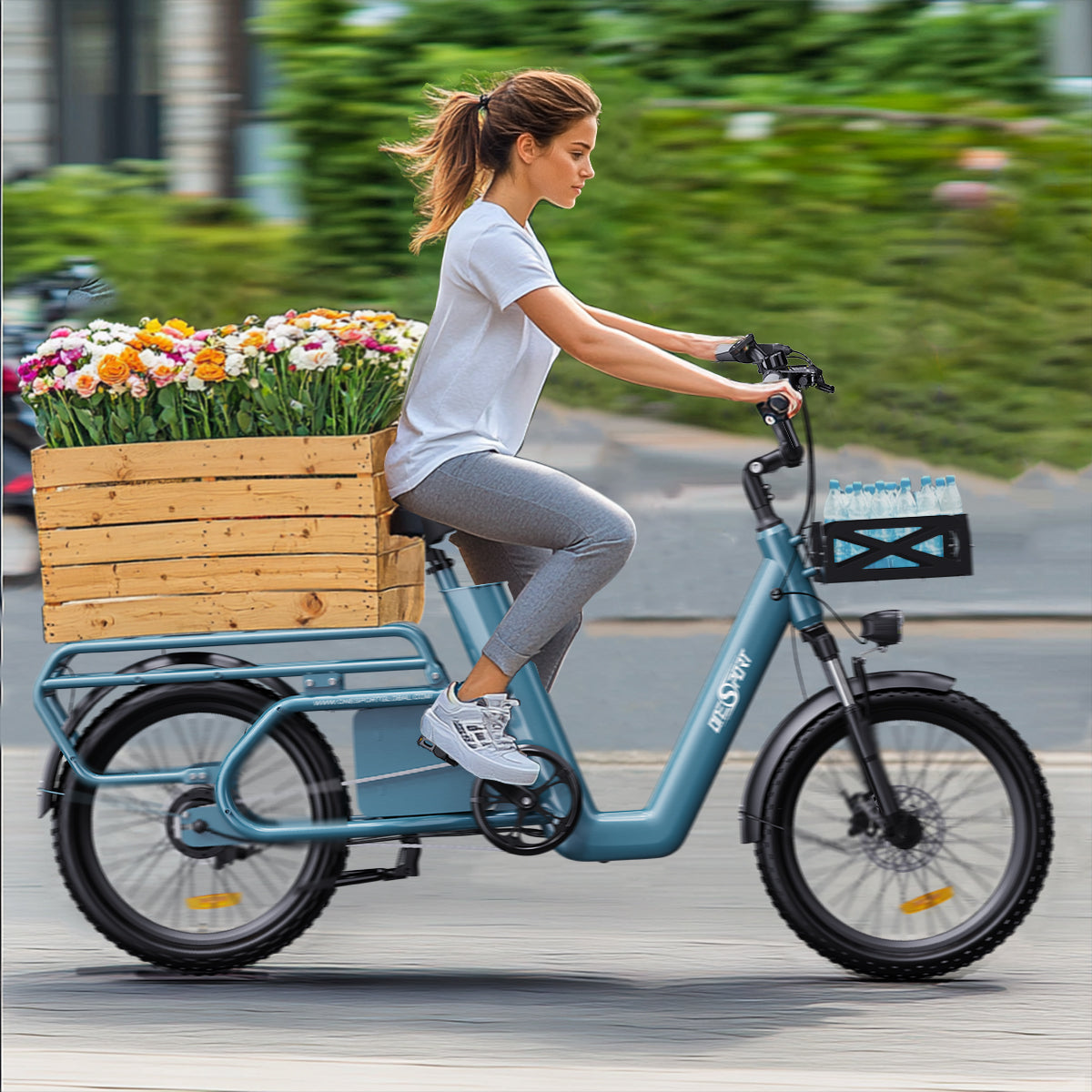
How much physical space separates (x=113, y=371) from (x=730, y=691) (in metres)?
1.55

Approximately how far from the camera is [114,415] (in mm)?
4027

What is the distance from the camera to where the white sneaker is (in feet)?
12.6

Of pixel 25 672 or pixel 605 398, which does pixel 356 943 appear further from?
pixel 605 398

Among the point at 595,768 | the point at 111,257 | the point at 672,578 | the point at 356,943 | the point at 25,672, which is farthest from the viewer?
the point at 111,257

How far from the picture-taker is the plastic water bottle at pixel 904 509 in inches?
149

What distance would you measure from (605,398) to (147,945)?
17.3ft

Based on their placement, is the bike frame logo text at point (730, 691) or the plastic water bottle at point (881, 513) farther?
the bike frame logo text at point (730, 691)

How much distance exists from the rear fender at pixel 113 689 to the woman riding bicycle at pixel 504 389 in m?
0.43

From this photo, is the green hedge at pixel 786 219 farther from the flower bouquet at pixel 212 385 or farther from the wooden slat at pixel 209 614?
the wooden slat at pixel 209 614

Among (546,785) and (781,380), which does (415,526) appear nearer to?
(546,785)

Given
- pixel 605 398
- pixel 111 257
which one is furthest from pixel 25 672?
pixel 605 398

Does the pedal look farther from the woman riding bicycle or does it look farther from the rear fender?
the rear fender

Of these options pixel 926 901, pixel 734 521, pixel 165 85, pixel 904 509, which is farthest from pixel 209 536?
pixel 165 85

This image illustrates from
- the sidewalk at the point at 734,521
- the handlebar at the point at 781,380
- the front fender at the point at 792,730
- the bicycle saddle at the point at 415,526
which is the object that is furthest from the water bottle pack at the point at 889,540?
the sidewalk at the point at 734,521
